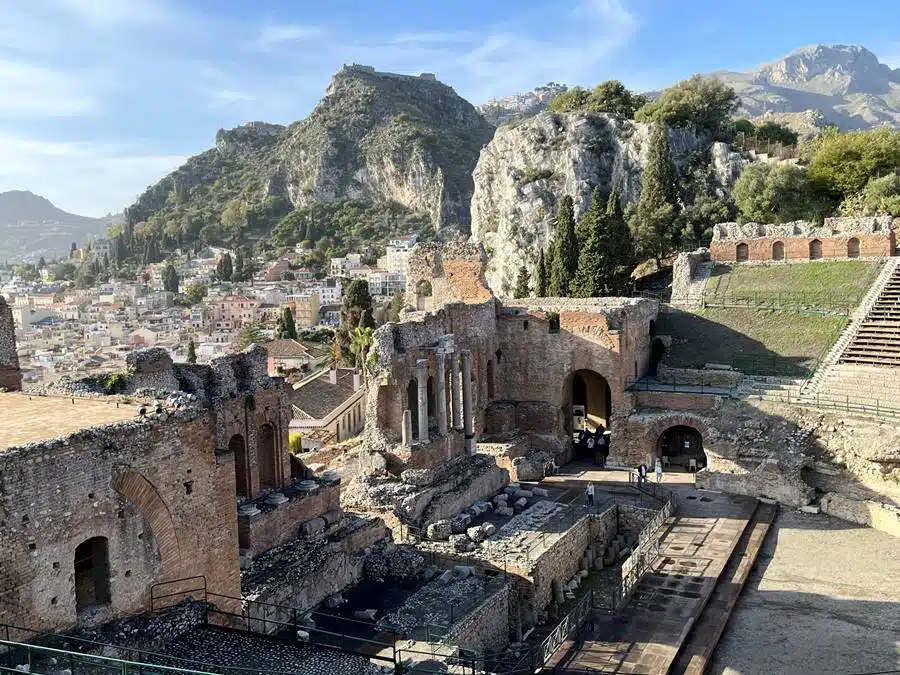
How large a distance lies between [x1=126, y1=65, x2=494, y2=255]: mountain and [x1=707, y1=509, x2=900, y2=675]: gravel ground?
5152 inches

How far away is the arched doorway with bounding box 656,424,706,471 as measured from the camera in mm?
30125

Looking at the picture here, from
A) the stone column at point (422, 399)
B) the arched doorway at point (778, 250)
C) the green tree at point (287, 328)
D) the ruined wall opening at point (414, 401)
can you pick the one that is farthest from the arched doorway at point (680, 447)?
the green tree at point (287, 328)

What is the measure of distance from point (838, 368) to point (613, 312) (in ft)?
28.9

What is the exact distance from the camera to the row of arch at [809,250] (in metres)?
40.2

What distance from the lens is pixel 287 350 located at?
7194 cm

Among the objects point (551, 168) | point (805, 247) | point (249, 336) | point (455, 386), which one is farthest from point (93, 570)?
point (249, 336)

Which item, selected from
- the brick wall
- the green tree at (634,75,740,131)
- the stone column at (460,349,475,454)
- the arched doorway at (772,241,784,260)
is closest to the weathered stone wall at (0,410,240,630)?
the stone column at (460,349,475,454)

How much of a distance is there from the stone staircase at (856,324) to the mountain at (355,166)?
117 metres

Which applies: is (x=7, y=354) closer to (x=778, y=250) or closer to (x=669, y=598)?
(x=669, y=598)

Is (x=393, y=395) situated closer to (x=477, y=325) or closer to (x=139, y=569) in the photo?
(x=477, y=325)

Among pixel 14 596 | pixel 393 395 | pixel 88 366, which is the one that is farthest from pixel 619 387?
pixel 88 366

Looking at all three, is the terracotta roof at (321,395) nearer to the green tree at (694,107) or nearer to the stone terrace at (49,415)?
the stone terrace at (49,415)

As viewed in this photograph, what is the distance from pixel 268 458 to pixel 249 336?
74808 millimetres

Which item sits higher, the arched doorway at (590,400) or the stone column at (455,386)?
the stone column at (455,386)
